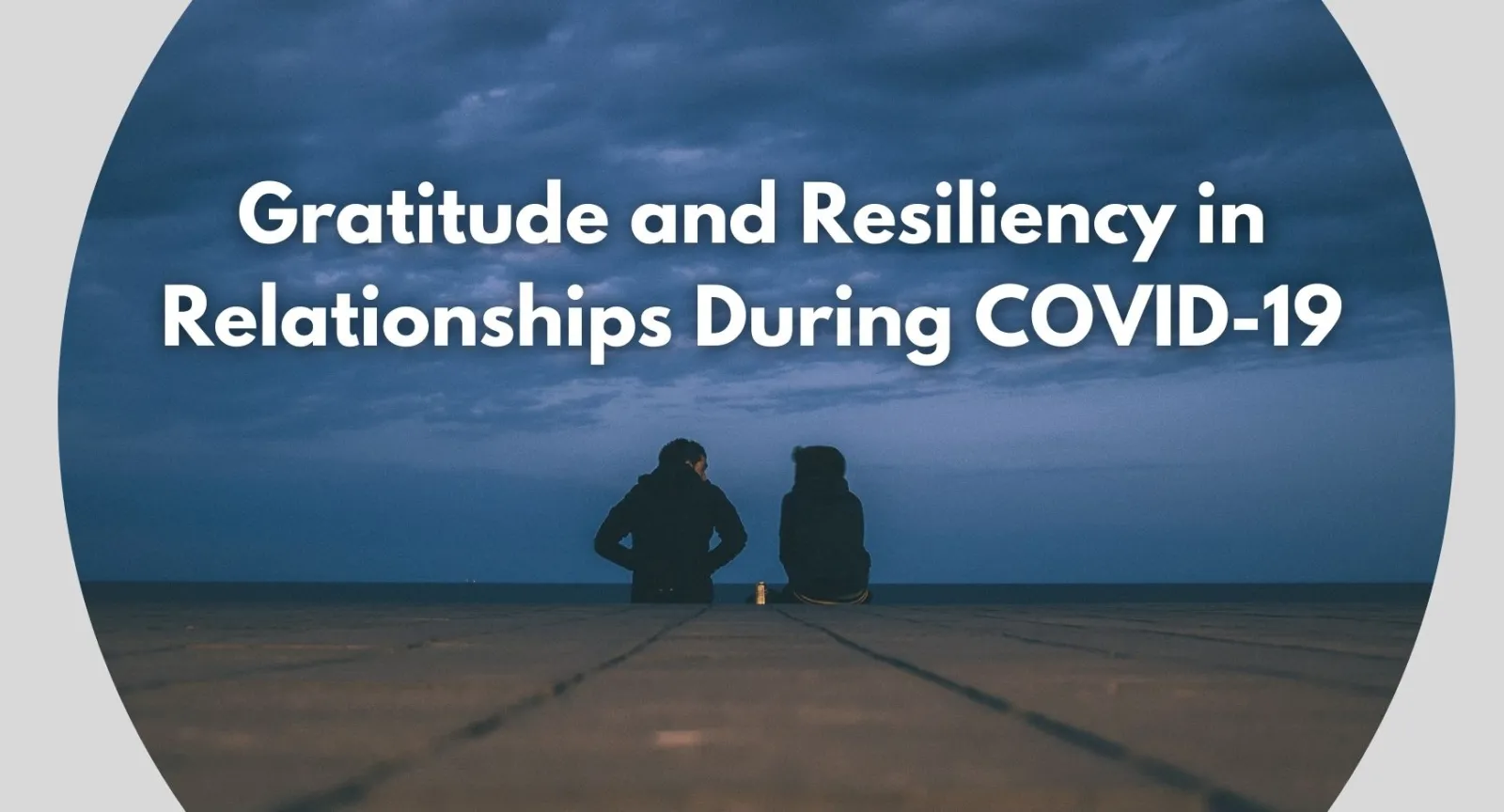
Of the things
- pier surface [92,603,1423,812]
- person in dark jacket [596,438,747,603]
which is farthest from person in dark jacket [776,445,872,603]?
pier surface [92,603,1423,812]

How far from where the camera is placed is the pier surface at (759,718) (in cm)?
207

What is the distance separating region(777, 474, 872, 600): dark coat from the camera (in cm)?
677

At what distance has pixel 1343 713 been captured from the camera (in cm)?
273

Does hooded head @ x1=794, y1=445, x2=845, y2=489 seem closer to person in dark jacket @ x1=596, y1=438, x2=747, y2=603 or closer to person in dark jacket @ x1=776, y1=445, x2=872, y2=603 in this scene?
person in dark jacket @ x1=776, y1=445, x2=872, y2=603

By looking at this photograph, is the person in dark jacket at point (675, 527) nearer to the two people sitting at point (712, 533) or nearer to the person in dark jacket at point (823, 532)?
the two people sitting at point (712, 533)

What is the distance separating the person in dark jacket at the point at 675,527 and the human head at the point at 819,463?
68 centimetres

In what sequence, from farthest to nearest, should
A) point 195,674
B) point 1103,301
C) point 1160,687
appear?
point 1103,301
point 195,674
point 1160,687

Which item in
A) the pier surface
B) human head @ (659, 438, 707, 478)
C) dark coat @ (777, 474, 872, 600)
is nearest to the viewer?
the pier surface

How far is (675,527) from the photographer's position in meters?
7.36

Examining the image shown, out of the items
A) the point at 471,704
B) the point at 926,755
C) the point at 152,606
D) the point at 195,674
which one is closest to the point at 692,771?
the point at 926,755

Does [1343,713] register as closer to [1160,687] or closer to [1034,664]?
[1160,687]

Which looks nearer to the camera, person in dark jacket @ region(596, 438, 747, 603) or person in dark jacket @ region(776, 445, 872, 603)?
person in dark jacket @ region(776, 445, 872, 603)

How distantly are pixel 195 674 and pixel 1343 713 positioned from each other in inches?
103

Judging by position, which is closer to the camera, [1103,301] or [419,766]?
[419,766]
